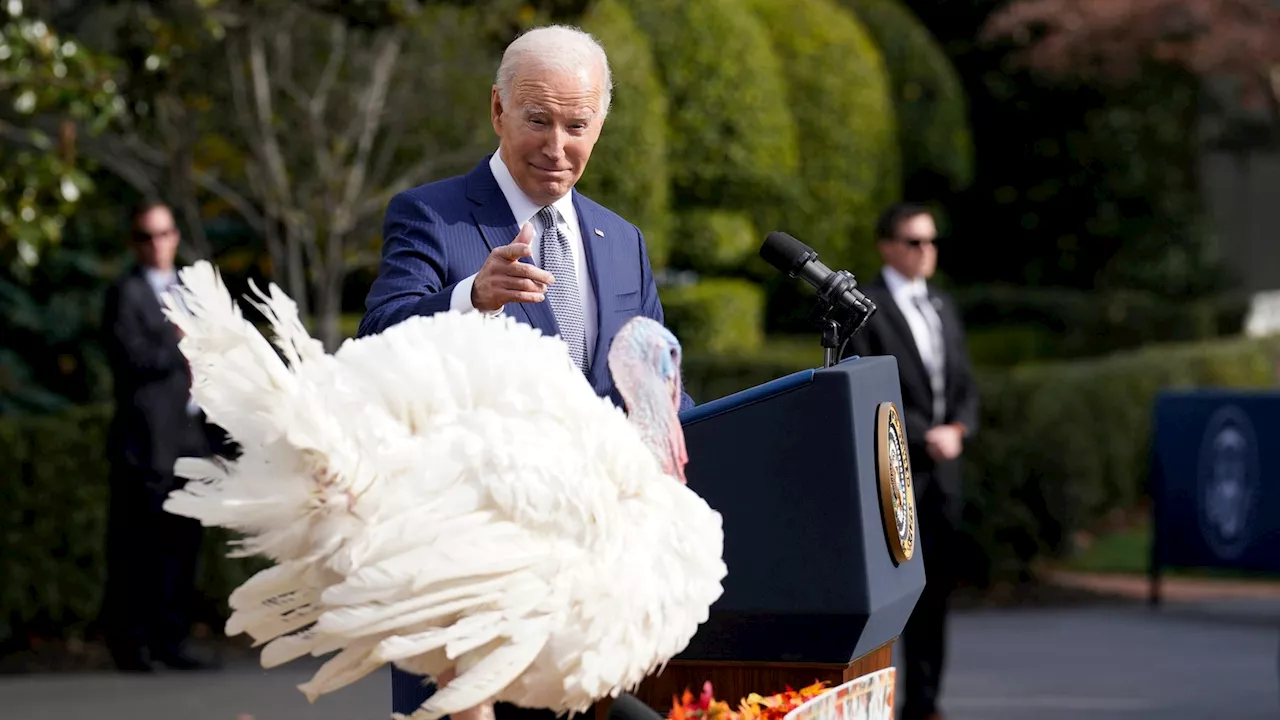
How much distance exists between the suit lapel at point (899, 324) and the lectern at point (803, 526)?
424cm

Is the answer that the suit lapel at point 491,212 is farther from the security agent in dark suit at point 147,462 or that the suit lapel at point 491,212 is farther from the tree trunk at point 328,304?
the tree trunk at point 328,304

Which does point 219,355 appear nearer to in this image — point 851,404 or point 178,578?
point 851,404

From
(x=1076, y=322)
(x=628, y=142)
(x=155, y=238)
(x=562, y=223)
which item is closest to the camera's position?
(x=562, y=223)

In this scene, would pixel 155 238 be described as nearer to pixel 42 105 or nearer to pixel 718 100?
pixel 42 105

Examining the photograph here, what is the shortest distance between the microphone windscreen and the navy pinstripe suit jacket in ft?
0.90

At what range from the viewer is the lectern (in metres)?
3.58

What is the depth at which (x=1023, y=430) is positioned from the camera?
41.0 feet

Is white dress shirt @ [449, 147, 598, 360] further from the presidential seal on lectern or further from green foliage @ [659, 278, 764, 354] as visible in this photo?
green foliage @ [659, 278, 764, 354]

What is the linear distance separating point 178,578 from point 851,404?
6.41 meters

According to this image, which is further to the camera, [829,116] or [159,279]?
[829,116]

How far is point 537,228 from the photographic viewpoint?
3795 millimetres

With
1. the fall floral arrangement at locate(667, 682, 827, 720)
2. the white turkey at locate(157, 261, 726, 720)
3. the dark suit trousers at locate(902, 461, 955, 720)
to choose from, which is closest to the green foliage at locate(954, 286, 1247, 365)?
the dark suit trousers at locate(902, 461, 955, 720)

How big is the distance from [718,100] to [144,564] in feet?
35.6

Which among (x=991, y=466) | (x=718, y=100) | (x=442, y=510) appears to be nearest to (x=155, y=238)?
(x=991, y=466)
